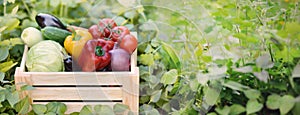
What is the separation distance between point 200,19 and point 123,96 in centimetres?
36

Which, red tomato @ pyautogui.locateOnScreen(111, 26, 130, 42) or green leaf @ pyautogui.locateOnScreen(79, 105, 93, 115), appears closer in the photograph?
green leaf @ pyautogui.locateOnScreen(79, 105, 93, 115)

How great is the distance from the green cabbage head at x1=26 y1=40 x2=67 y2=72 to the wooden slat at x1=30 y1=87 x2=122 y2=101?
0.20ft

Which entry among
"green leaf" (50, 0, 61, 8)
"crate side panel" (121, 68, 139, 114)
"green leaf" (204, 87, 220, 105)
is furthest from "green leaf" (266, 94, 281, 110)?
"green leaf" (50, 0, 61, 8)

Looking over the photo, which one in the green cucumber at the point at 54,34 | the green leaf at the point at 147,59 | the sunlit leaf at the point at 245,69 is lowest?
the green leaf at the point at 147,59

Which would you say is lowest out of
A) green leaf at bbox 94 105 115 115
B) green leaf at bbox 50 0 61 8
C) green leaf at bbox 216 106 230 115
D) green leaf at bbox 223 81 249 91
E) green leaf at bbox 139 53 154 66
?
green leaf at bbox 94 105 115 115

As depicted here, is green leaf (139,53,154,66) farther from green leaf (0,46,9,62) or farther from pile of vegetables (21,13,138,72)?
green leaf (0,46,9,62)

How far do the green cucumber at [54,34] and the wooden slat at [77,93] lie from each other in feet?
0.78

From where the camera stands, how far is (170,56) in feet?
5.13

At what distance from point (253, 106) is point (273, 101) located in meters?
0.04

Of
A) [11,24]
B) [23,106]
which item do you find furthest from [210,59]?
[11,24]

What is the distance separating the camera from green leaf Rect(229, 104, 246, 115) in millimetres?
1076

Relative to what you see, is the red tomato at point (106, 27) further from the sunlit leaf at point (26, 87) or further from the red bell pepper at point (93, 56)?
the sunlit leaf at point (26, 87)

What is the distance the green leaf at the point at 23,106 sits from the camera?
135 cm

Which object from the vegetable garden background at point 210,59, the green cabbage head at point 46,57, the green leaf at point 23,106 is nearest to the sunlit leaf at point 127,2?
the vegetable garden background at point 210,59
